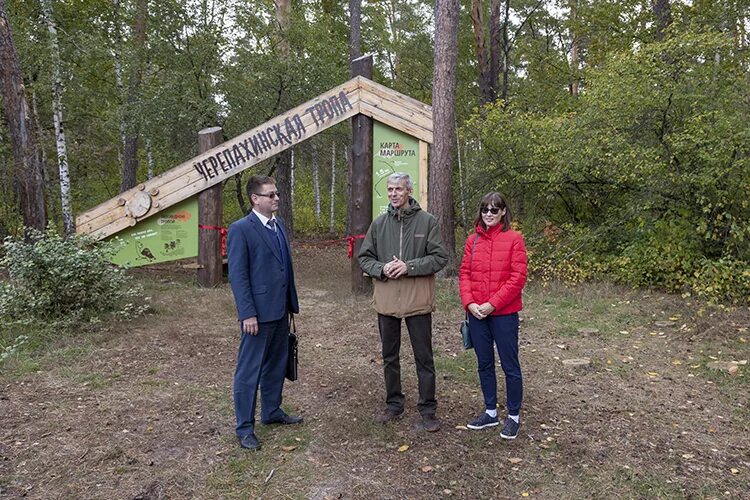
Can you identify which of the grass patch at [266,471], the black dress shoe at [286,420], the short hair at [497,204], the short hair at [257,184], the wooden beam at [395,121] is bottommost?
the grass patch at [266,471]

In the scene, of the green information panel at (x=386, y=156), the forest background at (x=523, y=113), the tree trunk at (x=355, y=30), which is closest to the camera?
the forest background at (x=523, y=113)

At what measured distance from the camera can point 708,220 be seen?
7410 mm

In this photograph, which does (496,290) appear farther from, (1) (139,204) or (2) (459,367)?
(1) (139,204)

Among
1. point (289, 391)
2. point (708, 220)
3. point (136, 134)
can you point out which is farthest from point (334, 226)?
point (289, 391)

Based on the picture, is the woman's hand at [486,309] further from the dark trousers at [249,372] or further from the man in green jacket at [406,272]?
the dark trousers at [249,372]

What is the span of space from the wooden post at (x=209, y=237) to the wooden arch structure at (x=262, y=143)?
20cm

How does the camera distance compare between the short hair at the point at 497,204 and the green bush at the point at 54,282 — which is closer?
the short hair at the point at 497,204

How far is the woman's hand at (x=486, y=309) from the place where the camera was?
3.49 m

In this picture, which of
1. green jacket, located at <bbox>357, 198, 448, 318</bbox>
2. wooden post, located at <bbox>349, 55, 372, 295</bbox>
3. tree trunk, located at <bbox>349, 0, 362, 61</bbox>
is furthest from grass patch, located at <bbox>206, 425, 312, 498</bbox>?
tree trunk, located at <bbox>349, 0, 362, 61</bbox>

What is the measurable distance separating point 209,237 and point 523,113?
6.76 meters

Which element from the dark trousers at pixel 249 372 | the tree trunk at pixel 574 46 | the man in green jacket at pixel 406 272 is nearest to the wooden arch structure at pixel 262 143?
the man in green jacket at pixel 406 272

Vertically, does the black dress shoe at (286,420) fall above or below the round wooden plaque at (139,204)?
below

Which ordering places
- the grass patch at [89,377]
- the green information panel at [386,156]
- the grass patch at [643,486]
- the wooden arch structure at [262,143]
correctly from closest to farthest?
1. the grass patch at [643,486]
2. the grass patch at [89,377]
3. the wooden arch structure at [262,143]
4. the green information panel at [386,156]

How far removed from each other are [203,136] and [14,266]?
3791 millimetres
